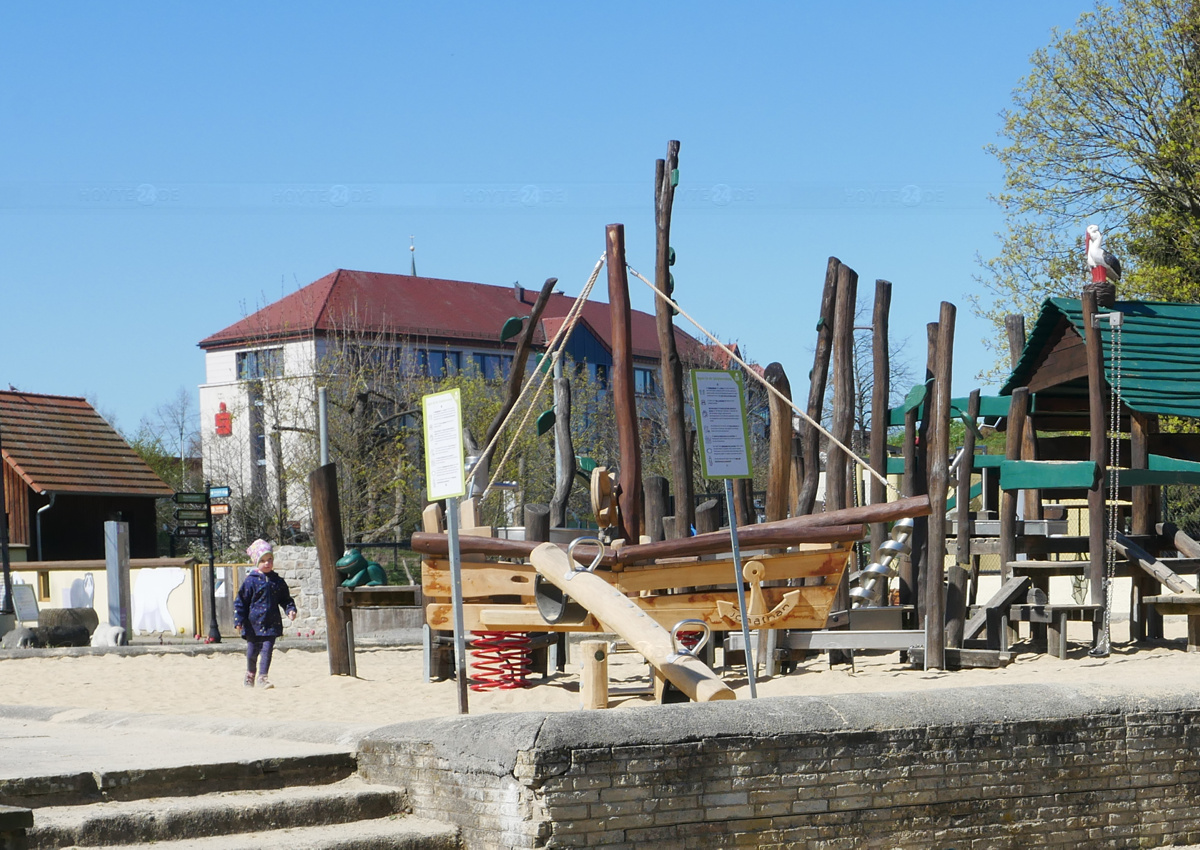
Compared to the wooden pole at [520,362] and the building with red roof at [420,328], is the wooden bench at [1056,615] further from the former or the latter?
the building with red roof at [420,328]

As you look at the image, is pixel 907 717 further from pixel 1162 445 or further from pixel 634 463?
pixel 1162 445

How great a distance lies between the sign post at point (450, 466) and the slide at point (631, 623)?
1086 millimetres

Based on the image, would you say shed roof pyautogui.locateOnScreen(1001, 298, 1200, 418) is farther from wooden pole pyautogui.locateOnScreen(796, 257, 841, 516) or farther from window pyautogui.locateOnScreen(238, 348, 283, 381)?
window pyautogui.locateOnScreen(238, 348, 283, 381)

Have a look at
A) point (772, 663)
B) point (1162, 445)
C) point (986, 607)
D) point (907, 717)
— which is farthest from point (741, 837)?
point (1162, 445)

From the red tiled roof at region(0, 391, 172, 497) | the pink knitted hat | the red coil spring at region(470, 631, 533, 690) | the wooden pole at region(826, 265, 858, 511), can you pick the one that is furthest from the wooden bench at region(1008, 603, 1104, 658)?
the red tiled roof at region(0, 391, 172, 497)

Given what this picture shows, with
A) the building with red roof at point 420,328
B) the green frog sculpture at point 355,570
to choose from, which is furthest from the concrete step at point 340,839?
the building with red roof at point 420,328

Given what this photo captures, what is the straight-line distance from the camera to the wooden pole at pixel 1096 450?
12906mm

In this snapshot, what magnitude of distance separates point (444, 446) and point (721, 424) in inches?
65.7

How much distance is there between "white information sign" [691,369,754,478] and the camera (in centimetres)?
860

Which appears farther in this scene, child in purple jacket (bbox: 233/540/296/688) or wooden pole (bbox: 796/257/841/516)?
wooden pole (bbox: 796/257/841/516)

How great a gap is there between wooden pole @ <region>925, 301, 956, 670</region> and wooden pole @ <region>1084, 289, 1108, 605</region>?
1.31m

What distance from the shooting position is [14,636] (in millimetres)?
19328

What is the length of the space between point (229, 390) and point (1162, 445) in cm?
5242

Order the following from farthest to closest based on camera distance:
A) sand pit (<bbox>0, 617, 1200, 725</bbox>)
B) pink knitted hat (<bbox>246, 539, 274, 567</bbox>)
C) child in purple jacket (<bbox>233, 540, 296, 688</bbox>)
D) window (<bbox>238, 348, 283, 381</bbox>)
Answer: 1. window (<bbox>238, 348, 283, 381</bbox>)
2. pink knitted hat (<bbox>246, 539, 274, 567</bbox>)
3. child in purple jacket (<bbox>233, 540, 296, 688</bbox>)
4. sand pit (<bbox>0, 617, 1200, 725</bbox>)
